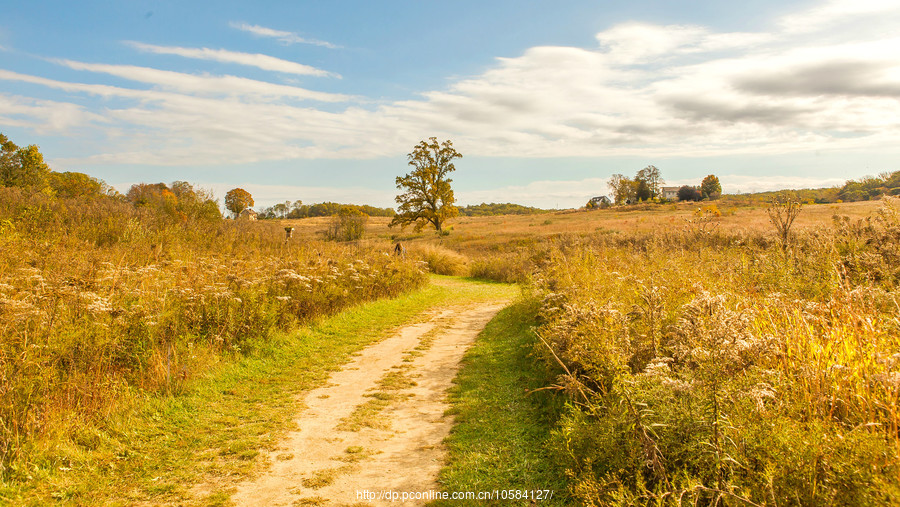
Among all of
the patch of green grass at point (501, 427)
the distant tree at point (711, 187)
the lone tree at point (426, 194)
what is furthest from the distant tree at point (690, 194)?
the patch of green grass at point (501, 427)

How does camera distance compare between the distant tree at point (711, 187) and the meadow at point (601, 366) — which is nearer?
the meadow at point (601, 366)

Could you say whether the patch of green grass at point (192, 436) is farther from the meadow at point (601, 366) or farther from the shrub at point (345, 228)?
the shrub at point (345, 228)

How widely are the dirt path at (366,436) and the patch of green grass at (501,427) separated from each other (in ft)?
0.74

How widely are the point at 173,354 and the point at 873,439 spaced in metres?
7.48

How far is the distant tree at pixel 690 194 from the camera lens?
70.0m

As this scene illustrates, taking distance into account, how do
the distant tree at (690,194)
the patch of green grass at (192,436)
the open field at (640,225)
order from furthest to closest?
1. the distant tree at (690,194)
2. the open field at (640,225)
3. the patch of green grass at (192,436)

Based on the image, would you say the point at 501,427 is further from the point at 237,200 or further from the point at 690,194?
the point at 690,194

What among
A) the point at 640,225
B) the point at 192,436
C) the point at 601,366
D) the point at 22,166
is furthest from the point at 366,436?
the point at 22,166

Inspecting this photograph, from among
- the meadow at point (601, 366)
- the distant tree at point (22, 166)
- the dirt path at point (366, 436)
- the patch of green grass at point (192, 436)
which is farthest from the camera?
the distant tree at point (22, 166)

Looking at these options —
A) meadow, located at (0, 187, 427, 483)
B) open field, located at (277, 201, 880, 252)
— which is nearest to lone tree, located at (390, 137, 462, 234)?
open field, located at (277, 201, 880, 252)

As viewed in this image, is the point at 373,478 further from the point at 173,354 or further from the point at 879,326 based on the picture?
the point at 879,326

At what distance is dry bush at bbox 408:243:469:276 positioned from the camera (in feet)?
88.3

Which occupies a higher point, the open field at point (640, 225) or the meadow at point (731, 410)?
the open field at point (640, 225)

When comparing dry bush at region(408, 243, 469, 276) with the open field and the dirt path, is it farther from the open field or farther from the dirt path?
the dirt path
